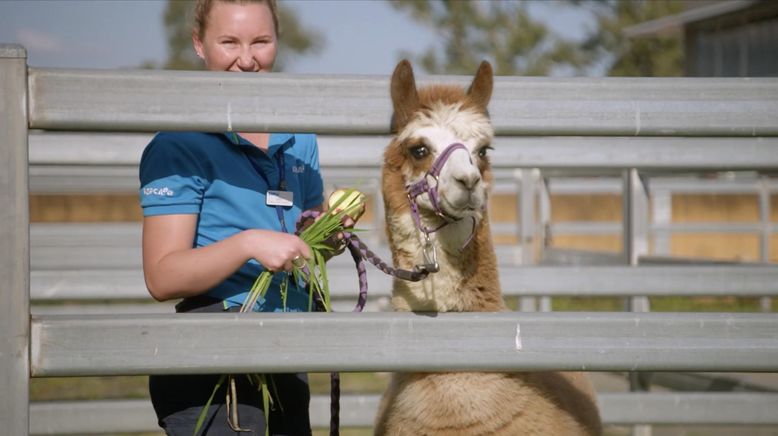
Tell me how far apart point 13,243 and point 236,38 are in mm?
963

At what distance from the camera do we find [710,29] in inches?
899

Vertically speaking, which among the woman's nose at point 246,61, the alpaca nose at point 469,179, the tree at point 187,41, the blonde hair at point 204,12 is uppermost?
the tree at point 187,41

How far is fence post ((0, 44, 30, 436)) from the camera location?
1759mm

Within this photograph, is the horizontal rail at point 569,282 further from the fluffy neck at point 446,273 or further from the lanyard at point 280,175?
the lanyard at point 280,175

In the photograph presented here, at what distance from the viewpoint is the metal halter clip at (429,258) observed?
7.45 feet

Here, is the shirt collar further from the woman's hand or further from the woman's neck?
the woman's hand

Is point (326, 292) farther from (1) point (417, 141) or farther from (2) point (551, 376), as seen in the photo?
(2) point (551, 376)

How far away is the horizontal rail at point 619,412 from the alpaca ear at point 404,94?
2023 millimetres

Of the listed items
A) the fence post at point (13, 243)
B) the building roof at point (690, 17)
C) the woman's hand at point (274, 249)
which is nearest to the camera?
the fence post at point (13, 243)

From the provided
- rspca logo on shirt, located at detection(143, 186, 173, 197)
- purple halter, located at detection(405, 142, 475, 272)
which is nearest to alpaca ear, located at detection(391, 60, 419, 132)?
purple halter, located at detection(405, 142, 475, 272)

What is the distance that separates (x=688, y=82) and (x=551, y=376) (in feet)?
4.12

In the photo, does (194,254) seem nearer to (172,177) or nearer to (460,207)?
(172,177)

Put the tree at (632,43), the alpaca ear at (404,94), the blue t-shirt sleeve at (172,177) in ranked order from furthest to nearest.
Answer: the tree at (632,43) → the alpaca ear at (404,94) → the blue t-shirt sleeve at (172,177)

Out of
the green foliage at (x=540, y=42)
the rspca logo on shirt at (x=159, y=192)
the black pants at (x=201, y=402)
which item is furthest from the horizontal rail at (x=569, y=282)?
the green foliage at (x=540, y=42)
